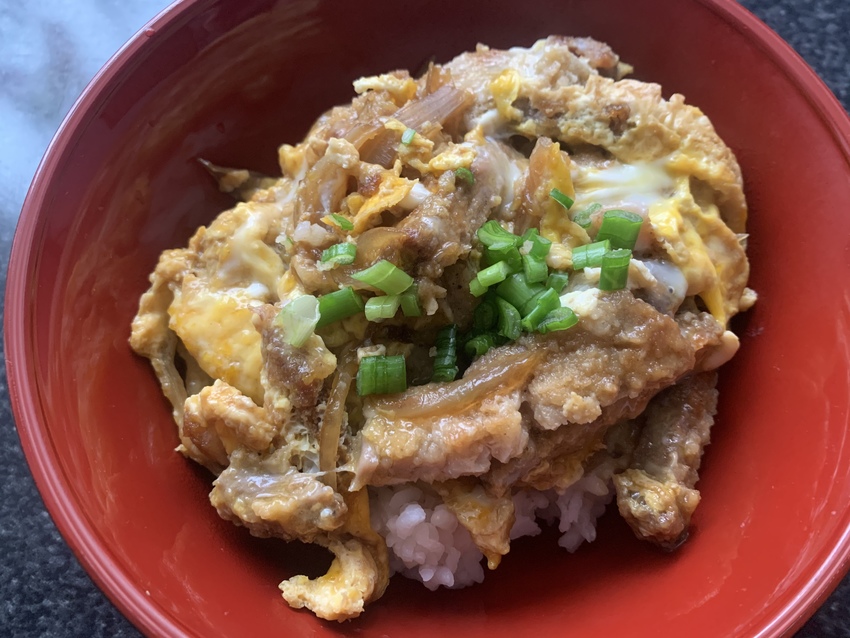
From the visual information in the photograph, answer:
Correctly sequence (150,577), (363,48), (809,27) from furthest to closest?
1. (809,27)
2. (363,48)
3. (150,577)

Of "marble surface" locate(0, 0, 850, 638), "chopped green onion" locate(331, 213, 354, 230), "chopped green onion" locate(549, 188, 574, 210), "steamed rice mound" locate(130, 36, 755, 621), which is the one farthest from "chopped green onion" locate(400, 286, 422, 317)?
"marble surface" locate(0, 0, 850, 638)

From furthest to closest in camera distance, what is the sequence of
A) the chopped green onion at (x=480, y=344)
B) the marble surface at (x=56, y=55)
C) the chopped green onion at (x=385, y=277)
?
the marble surface at (x=56, y=55)
the chopped green onion at (x=480, y=344)
the chopped green onion at (x=385, y=277)

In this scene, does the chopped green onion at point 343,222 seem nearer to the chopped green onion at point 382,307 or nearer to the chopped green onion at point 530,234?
the chopped green onion at point 382,307

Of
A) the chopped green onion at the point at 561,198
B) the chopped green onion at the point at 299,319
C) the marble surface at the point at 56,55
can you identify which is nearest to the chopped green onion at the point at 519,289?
the chopped green onion at the point at 561,198

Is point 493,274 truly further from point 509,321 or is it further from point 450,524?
point 450,524

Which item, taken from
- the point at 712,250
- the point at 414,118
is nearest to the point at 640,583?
the point at 712,250

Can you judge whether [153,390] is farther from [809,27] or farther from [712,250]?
[809,27]

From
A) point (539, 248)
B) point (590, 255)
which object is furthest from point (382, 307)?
point (590, 255)
